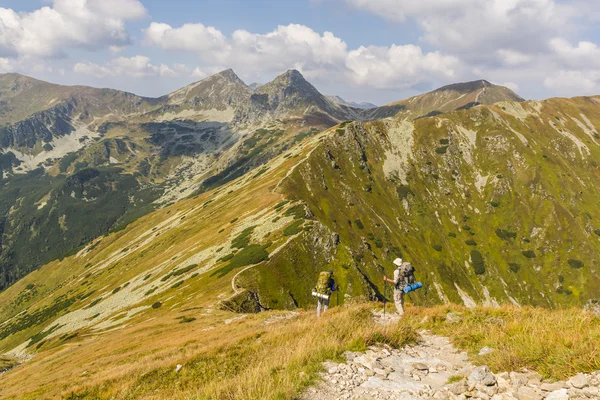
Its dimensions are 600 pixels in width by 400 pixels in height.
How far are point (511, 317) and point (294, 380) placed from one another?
12580 mm

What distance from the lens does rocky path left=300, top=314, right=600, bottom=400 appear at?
840 cm

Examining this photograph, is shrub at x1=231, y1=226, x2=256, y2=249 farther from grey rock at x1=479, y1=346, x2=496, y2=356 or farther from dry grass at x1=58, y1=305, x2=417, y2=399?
grey rock at x1=479, y1=346, x2=496, y2=356

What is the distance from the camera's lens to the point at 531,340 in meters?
10.8

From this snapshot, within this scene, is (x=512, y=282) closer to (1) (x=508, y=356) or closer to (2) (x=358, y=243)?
(2) (x=358, y=243)

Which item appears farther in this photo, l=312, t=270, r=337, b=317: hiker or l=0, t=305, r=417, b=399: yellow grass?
l=312, t=270, r=337, b=317: hiker

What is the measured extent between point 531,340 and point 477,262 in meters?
164

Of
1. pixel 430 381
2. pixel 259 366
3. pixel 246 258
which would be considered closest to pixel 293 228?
pixel 246 258

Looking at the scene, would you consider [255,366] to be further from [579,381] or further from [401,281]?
[401,281]

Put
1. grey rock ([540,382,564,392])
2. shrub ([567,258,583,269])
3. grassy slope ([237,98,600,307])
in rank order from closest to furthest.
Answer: grey rock ([540,382,564,392])
grassy slope ([237,98,600,307])
shrub ([567,258,583,269])

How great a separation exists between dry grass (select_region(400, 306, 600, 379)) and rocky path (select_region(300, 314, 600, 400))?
0.47 metres

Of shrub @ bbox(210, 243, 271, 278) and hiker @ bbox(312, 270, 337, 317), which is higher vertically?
hiker @ bbox(312, 270, 337, 317)

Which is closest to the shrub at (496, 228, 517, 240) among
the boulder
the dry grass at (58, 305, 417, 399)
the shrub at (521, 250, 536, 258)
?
the shrub at (521, 250, 536, 258)

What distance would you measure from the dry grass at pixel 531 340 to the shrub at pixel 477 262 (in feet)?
504

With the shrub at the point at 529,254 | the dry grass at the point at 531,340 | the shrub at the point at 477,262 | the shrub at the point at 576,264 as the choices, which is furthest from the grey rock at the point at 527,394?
the shrub at the point at 576,264
